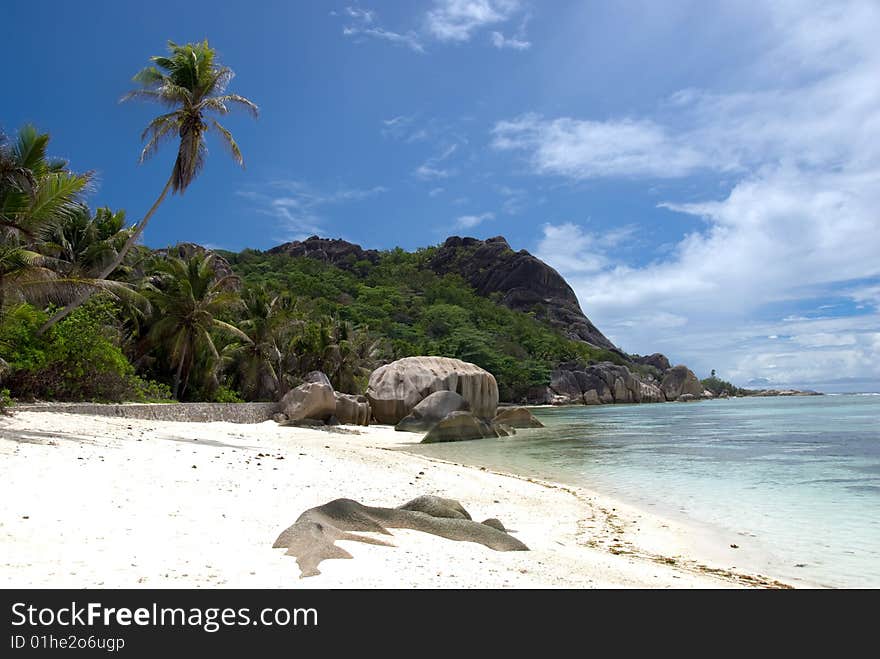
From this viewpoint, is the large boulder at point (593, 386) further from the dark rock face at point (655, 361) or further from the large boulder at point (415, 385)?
the large boulder at point (415, 385)

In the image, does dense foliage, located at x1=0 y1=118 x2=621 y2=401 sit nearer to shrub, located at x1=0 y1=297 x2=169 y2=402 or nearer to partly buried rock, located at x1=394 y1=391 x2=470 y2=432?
shrub, located at x1=0 y1=297 x2=169 y2=402

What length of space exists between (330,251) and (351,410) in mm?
95301

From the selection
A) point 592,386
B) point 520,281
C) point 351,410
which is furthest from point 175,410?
point 520,281

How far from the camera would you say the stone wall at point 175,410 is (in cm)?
1430

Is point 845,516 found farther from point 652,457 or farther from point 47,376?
point 47,376

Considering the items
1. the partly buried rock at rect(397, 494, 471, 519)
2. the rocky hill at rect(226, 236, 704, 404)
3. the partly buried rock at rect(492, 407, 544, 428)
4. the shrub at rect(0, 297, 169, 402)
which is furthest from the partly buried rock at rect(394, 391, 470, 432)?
the rocky hill at rect(226, 236, 704, 404)

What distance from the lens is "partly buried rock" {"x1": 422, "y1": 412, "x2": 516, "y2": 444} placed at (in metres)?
21.7

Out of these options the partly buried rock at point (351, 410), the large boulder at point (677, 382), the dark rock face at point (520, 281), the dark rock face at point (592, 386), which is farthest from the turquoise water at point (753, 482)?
the dark rock face at point (520, 281)

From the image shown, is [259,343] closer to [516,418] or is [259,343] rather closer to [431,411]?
[431,411]

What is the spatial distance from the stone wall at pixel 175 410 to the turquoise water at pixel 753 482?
7.16 m

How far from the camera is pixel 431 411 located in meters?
25.4

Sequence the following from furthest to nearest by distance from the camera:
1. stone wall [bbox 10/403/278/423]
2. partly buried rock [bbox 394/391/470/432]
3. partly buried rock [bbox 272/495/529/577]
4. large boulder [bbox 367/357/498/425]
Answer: large boulder [bbox 367/357/498/425], partly buried rock [bbox 394/391/470/432], stone wall [bbox 10/403/278/423], partly buried rock [bbox 272/495/529/577]

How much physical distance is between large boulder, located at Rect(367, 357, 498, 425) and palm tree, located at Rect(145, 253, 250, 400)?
7010mm
